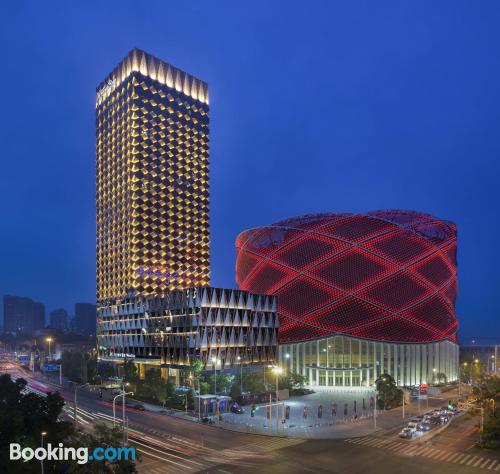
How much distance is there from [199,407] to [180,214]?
3778 inches

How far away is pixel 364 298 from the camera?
10525cm

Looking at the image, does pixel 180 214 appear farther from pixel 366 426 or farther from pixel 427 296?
pixel 366 426

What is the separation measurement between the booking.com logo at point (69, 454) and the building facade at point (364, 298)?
249 ft

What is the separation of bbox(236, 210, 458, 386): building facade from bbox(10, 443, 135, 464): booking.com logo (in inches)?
2986

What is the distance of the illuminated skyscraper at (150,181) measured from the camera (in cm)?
14338

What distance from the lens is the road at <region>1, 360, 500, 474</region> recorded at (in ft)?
136

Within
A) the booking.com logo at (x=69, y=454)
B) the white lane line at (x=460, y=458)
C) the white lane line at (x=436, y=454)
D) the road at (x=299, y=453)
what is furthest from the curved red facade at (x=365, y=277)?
the booking.com logo at (x=69, y=454)

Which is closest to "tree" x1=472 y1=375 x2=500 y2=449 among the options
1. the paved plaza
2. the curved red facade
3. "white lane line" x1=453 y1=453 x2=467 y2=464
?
"white lane line" x1=453 y1=453 x2=467 y2=464

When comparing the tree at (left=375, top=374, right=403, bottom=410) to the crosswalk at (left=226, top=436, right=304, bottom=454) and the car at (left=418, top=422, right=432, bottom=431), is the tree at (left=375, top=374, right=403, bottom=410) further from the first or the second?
the crosswalk at (left=226, top=436, right=304, bottom=454)

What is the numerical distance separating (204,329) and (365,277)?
3711cm

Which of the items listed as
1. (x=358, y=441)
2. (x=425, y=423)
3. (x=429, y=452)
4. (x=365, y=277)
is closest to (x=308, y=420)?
(x=358, y=441)

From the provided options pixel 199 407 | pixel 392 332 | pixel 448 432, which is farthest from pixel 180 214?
pixel 448 432

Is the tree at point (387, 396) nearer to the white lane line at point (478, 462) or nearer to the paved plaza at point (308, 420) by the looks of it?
the paved plaza at point (308, 420)

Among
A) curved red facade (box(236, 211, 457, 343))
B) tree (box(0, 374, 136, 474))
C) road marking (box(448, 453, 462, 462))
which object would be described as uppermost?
curved red facade (box(236, 211, 457, 343))
